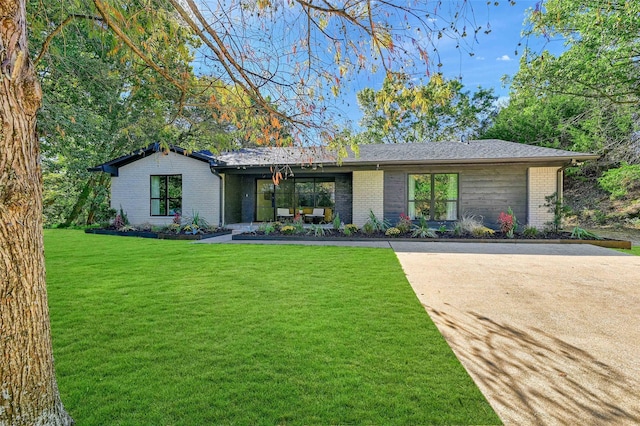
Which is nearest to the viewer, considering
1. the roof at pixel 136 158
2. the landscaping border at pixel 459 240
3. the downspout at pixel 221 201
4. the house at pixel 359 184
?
the landscaping border at pixel 459 240

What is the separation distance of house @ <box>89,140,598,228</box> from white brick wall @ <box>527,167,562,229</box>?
0.03m

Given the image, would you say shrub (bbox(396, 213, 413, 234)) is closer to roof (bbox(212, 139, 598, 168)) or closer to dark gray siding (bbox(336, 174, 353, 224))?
roof (bbox(212, 139, 598, 168))

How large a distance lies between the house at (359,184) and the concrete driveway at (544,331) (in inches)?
214

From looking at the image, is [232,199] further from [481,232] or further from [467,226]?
[481,232]

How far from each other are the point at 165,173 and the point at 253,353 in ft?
44.2

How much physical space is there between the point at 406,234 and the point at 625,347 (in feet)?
26.6

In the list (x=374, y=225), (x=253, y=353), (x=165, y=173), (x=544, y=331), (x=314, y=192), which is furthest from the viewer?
(x=314, y=192)

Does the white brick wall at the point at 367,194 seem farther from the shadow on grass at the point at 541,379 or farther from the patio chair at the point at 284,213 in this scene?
the shadow on grass at the point at 541,379

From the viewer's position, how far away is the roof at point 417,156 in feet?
36.4

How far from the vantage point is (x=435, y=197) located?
12.7 m

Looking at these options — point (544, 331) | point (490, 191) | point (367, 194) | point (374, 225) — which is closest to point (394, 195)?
point (367, 194)

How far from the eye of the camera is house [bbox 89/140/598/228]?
1177 centimetres

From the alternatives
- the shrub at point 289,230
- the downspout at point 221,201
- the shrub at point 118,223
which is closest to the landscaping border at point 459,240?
the shrub at point 289,230

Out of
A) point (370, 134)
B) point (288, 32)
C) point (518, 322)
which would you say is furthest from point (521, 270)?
point (370, 134)
